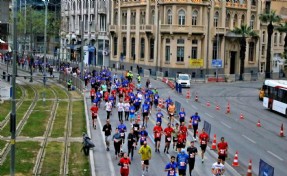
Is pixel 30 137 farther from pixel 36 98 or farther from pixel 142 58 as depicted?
pixel 142 58

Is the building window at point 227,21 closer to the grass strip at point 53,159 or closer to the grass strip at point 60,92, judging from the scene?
the grass strip at point 60,92

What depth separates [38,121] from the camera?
33594mm

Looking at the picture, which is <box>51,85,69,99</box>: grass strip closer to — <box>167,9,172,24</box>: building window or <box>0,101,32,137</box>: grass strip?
<box>0,101,32,137</box>: grass strip

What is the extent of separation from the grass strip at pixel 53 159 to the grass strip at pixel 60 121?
263cm

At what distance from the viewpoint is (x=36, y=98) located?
4688 cm

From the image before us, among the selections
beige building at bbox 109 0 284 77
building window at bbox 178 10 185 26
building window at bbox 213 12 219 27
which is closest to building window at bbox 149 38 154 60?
beige building at bbox 109 0 284 77

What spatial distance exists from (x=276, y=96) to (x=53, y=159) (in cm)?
2321

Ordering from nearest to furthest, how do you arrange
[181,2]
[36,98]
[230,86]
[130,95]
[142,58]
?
[130,95] → [36,98] → [230,86] → [181,2] → [142,58]

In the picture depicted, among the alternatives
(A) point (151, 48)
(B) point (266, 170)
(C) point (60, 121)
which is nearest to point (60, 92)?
(C) point (60, 121)

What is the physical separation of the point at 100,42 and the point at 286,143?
65797mm

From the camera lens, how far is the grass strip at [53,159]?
2128 cm

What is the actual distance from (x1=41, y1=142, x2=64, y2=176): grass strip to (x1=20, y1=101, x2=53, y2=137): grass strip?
3.06 m

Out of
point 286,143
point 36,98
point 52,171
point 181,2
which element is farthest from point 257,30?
point 52,171

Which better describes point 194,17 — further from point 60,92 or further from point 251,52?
point 60,92
